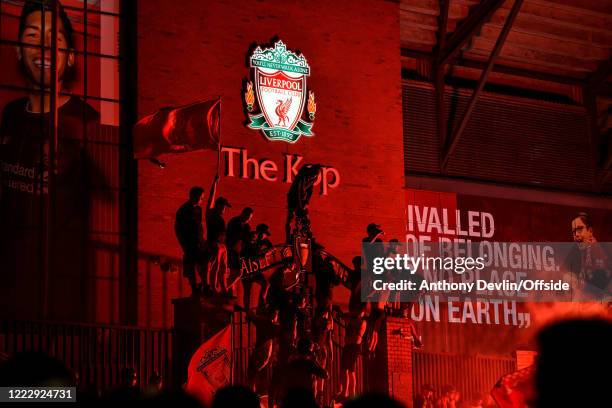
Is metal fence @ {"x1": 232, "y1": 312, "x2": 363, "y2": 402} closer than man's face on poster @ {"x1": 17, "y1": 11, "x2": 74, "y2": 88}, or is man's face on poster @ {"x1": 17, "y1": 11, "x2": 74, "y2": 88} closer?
metal fence @ {"x1": 232, "y1": 312, "x2": 363, "y2": 402}

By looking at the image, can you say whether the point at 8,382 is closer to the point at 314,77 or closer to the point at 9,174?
the point at 9,174

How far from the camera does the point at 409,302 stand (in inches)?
803

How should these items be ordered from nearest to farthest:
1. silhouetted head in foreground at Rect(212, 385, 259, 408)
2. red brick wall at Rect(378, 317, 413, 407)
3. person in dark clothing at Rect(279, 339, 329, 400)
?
silhouetted head in foreground at Rect(212, 385, 259, 408) → person in dark clothing at Rect(279, 339, 329, 400) → red brick wall at Rect(378, 317, 413, 407)

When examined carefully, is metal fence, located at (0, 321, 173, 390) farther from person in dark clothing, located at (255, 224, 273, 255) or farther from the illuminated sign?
the illuminated sign

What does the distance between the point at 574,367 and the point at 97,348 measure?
14.7m

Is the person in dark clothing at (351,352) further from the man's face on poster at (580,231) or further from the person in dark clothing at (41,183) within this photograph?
the man's face on poster at (580,231)

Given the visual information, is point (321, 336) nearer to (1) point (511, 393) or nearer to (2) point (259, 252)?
(2) point (259, 252)

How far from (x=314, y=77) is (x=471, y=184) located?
259 inches

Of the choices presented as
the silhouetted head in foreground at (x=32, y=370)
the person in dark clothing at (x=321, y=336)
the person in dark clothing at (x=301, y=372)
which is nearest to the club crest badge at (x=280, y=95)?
the person in dark clothing at (x=321, y=336)

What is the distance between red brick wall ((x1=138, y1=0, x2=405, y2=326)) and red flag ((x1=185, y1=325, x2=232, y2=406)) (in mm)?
5164

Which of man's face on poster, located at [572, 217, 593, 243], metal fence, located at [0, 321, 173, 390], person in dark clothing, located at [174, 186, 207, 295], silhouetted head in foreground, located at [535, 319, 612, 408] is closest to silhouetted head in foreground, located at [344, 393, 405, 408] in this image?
silhouetted head in foreground, located at [535, 319, 612, 408]

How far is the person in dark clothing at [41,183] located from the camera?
21406 millimetres

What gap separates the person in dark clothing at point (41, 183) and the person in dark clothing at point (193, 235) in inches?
171

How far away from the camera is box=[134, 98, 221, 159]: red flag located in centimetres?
1972
